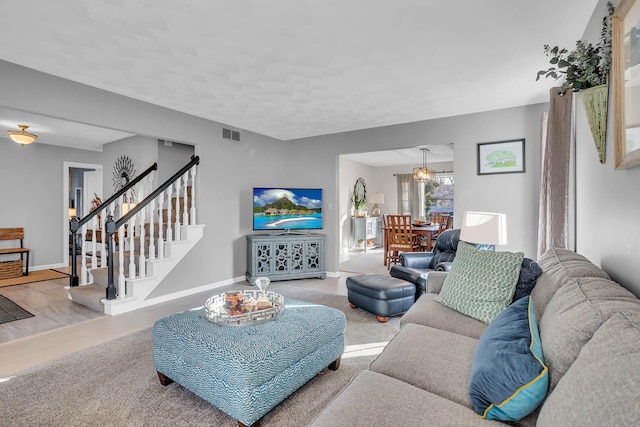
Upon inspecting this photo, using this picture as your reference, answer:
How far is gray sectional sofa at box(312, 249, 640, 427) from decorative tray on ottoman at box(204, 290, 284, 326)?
816mm

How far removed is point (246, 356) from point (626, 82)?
85.8 inches

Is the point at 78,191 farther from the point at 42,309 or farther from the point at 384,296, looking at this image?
the point at 384,296

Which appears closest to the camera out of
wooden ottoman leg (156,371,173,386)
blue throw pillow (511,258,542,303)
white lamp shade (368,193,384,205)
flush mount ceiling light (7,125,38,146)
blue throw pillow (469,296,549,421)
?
blue throw pillow (469,296,549,421)

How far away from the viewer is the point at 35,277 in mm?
5246

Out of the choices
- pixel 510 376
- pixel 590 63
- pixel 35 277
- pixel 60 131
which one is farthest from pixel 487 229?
pixel 35 277

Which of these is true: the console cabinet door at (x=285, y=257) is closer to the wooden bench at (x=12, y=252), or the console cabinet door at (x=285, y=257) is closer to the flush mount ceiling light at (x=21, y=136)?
the flush mount ceiling light at (x=21, y=136)

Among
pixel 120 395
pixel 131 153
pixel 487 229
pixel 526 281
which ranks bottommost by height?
pixel 120 395

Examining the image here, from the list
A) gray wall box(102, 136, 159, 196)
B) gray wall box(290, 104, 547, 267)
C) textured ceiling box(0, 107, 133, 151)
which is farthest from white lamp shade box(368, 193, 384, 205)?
textured ceiling box(0, 107, 133, 151)

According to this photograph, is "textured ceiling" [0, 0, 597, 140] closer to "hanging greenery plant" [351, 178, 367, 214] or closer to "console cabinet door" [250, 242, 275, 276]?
"console cabinet door" [250, 242, 275, 276]

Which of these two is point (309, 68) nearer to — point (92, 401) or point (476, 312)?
point (476, 312)

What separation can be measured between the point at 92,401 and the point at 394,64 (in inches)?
132

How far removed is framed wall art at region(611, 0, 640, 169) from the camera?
50.1 inches

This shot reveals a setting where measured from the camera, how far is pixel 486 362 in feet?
Result: 3.74

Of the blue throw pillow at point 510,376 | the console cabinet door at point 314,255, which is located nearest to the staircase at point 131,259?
the console cabinet door at point 314,255
